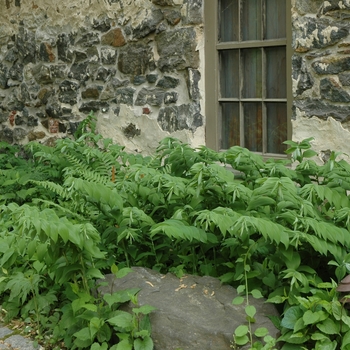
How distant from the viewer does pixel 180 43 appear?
620 centimetres

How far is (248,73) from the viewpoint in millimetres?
5992

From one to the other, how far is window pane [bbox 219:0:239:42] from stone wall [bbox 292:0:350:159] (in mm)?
749

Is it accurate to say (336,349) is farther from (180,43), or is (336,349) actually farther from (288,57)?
(180,43)

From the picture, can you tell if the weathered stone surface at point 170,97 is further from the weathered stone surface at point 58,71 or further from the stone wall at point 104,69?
the weathered stone surface at point 58,71

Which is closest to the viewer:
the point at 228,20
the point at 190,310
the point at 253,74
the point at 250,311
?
the point at 250,311

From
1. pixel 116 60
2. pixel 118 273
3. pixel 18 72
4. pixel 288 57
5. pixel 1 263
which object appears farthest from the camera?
pixel 18 72

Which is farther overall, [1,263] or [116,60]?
[116,60]

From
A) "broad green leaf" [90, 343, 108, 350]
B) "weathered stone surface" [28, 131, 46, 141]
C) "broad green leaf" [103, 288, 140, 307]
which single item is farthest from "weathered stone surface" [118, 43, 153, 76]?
"broad green leaf" [90, 343, 108, 350]

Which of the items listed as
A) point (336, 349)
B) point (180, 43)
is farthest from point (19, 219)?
point (180, 43)

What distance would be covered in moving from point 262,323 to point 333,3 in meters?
2.71

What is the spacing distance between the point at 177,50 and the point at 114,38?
82 centimetres

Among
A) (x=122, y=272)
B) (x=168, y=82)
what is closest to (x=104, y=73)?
(x=168, y=82)

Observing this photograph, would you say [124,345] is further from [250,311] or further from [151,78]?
[151,78]

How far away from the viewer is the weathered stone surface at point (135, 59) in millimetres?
6461
